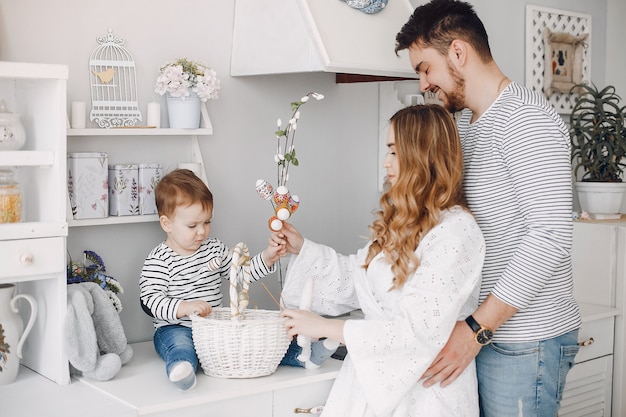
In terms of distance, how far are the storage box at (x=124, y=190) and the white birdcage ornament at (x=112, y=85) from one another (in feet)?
0.41

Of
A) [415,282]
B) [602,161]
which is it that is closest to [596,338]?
[602,161]

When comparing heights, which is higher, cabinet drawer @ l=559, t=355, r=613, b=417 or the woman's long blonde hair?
the woman's long blonde hair

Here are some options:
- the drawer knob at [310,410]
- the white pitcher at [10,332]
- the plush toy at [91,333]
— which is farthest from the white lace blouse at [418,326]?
the white pitcher at [10,332]

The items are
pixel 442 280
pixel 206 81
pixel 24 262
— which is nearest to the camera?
pixel 442 280

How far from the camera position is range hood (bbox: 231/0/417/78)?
7.64 ft

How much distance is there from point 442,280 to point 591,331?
4.50ft

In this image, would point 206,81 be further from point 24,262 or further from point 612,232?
point 612,232

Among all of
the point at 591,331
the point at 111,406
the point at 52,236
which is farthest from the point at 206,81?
the point at 591,331

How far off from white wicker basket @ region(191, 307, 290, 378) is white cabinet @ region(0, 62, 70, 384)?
13.6 inches

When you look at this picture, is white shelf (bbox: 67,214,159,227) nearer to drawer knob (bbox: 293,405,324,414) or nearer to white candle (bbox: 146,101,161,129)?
white candle (bbox: 146,101,161,129)

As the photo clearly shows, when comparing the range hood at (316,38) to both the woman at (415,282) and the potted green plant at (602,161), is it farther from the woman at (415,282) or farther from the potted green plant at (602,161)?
the potted green plant at (602,161)

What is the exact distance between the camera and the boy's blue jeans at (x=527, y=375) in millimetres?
1942

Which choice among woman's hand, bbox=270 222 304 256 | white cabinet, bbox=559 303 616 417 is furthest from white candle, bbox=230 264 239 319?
white cabinet, bbox=559 303 616 417

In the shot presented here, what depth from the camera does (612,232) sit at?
3092 millimetres
